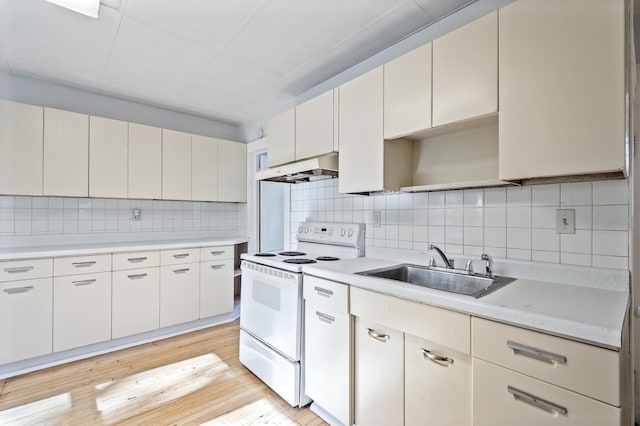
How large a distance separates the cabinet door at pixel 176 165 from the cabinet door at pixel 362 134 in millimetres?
2066

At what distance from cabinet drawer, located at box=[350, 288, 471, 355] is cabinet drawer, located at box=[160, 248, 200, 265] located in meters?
2.14

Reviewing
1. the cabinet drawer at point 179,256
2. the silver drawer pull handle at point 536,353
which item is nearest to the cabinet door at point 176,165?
the cabinet drawer at point 179,256

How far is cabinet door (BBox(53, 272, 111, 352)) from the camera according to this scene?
246cm

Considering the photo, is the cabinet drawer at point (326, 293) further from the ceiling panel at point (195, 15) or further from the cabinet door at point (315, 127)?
the ceiling panel at point (195, 15)

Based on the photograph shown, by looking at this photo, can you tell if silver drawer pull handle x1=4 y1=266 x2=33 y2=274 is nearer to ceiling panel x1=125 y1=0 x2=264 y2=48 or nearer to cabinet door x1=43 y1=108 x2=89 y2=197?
cabinet door x1=43 y1=108 x2=89 y2=197

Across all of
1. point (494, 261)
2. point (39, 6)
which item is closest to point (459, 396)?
point (494, 261)

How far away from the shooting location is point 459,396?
120 cm

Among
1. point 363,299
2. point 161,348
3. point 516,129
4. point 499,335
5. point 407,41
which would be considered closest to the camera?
point 499,335

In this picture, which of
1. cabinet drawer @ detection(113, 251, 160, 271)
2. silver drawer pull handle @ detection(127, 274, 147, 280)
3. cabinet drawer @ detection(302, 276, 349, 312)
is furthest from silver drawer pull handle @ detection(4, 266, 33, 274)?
cabinet drawer @ detection(302, 276, 349, 312)

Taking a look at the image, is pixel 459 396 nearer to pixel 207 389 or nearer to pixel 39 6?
pixel 207 389

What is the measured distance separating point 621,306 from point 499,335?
0.44 meters

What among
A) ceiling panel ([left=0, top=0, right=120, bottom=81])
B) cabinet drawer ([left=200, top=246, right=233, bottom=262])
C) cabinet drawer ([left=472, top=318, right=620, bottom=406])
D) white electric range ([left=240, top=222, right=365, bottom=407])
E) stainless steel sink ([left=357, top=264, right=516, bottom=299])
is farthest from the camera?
cabinet drawer ([left=200, top=246, right=233, bottom=262])

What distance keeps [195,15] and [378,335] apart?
209 cm

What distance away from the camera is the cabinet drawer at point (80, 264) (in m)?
2.46
